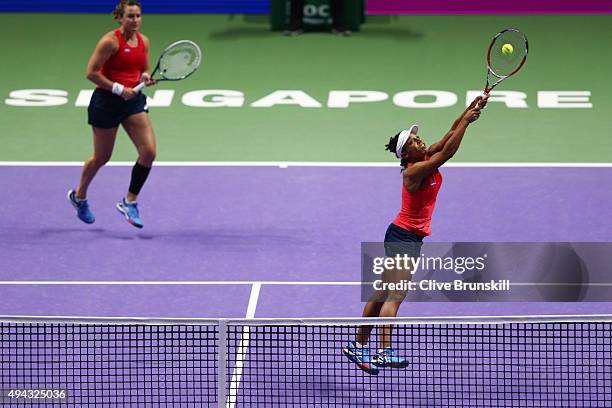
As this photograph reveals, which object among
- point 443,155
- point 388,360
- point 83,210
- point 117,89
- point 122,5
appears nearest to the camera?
point 388,360

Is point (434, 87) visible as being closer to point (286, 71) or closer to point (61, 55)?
point (286, 71)

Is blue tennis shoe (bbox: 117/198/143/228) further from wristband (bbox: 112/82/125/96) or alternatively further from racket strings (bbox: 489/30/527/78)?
racket strings (bbox: 489/30/527/78)

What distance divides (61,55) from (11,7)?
9.63 ft

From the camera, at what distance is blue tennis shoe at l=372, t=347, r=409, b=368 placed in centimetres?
854

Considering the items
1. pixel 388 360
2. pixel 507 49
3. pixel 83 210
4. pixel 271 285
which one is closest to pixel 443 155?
pixel 507 49

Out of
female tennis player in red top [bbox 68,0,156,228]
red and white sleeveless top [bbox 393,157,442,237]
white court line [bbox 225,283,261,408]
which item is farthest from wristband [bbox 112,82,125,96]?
red and white sleeveless top [bbox 393,157,442,237]

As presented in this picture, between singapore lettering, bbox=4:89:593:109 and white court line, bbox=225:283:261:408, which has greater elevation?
white court line, bbox=225:283:261:408

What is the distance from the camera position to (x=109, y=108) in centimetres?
1195

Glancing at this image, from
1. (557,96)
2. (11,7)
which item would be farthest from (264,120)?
(11,7)

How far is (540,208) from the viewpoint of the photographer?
42.6ft

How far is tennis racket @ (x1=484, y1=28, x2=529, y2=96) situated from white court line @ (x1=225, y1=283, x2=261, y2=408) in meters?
2.62

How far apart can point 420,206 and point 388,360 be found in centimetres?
114

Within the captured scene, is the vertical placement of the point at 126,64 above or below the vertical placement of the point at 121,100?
above

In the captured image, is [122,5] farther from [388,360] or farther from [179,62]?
[388,360]
